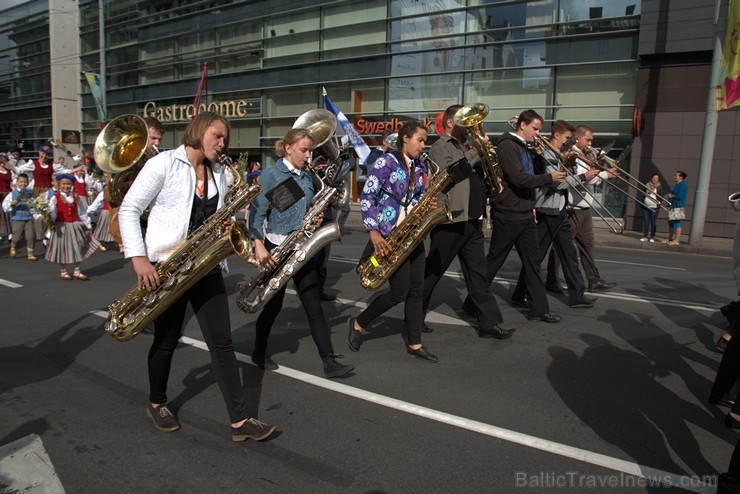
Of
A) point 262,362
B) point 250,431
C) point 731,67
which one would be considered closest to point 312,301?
point 262,362

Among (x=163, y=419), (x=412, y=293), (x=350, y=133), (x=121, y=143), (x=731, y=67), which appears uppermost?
(x=731, y=67)

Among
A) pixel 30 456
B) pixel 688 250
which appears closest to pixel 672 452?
pixel 30 456

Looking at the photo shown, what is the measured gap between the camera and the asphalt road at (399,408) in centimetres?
299

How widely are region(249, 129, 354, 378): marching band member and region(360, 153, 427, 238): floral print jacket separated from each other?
445mm

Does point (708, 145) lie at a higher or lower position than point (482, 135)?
higher

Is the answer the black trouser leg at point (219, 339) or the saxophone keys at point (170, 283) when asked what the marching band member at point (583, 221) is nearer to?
the black trouser leg at point (219, 339)

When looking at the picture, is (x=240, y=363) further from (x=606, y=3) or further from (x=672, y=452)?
(x=606, y=3)

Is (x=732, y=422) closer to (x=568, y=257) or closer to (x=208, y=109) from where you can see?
(x=568, y=257)

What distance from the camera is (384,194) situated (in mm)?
4664

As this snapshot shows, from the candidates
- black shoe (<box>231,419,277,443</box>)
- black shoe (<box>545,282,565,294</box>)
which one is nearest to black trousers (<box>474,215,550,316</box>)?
black shoe (<box>545,282,565,294</box>)

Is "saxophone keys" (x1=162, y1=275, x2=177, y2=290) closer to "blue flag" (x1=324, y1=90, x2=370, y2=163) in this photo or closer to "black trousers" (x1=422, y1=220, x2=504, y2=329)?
"black trousers" (x1=422, y1=220, x2=504, y2=329)

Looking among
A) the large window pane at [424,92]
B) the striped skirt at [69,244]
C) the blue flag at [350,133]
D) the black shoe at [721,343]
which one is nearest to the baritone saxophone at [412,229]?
the black shoe at [721,343]

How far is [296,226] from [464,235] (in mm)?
1702

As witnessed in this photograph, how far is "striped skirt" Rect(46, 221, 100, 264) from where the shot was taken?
8.31 meters
